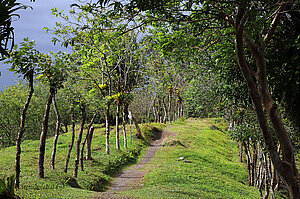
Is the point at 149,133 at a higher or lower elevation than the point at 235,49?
lower

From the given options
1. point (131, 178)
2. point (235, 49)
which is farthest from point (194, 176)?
point (235, 49)

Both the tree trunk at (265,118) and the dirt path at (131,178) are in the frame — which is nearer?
the tree trunk at (265,118)

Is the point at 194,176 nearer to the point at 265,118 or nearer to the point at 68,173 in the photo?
the point at 68,173

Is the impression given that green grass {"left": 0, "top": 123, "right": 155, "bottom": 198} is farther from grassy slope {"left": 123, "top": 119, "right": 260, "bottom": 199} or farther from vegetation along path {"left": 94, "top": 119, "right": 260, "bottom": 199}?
grassy slope {"left": 123, "top": 119, "right": 260, "bottom": 199}

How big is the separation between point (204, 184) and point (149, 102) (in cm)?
3110

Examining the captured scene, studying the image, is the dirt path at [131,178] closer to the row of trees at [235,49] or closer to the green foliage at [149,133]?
the row of trees at [235,49]

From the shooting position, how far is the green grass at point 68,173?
1009 cm

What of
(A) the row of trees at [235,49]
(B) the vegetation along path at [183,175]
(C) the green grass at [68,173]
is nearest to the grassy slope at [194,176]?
(B) the vegetation along path at [183,175]

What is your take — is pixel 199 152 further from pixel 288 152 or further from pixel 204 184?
pixel 288 152

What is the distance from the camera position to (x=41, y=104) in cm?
4181

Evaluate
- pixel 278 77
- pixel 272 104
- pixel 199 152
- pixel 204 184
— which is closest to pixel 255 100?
pixel 272 104

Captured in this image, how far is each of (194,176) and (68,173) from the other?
8003mm

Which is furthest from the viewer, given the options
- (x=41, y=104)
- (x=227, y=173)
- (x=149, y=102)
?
(x=149, y=102)

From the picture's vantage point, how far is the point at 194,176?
18.1m
